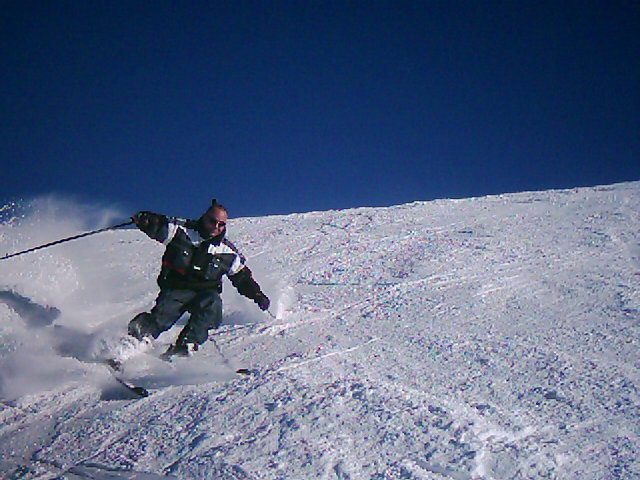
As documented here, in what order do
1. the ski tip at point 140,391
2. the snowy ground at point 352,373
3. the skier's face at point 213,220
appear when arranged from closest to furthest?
the snowy ground at point 352,373
the ski tip at point 140,391
the skier's face at point 213,220

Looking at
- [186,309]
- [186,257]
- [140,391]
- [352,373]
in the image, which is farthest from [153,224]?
[352,373]

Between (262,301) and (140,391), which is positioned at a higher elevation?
(262,301)

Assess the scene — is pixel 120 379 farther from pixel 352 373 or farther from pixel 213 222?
pixel 352 373

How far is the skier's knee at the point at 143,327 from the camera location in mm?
4132

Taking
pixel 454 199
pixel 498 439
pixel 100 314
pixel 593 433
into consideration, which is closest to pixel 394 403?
pixel 498 439

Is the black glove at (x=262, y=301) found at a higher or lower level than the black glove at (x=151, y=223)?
lower

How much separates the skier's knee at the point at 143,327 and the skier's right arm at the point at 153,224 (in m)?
0.68

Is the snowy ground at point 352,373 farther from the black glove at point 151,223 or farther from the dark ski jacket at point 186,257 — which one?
the black glove at point 151,223

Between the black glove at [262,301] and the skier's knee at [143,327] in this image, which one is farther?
the black glove at [262,301]

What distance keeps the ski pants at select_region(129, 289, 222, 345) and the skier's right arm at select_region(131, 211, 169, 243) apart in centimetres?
49

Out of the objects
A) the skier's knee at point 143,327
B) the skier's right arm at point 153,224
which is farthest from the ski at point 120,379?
the skier's right arm at point 153,224

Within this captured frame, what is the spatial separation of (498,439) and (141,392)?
231cm

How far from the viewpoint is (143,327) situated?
4199mm

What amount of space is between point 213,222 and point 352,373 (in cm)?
182
